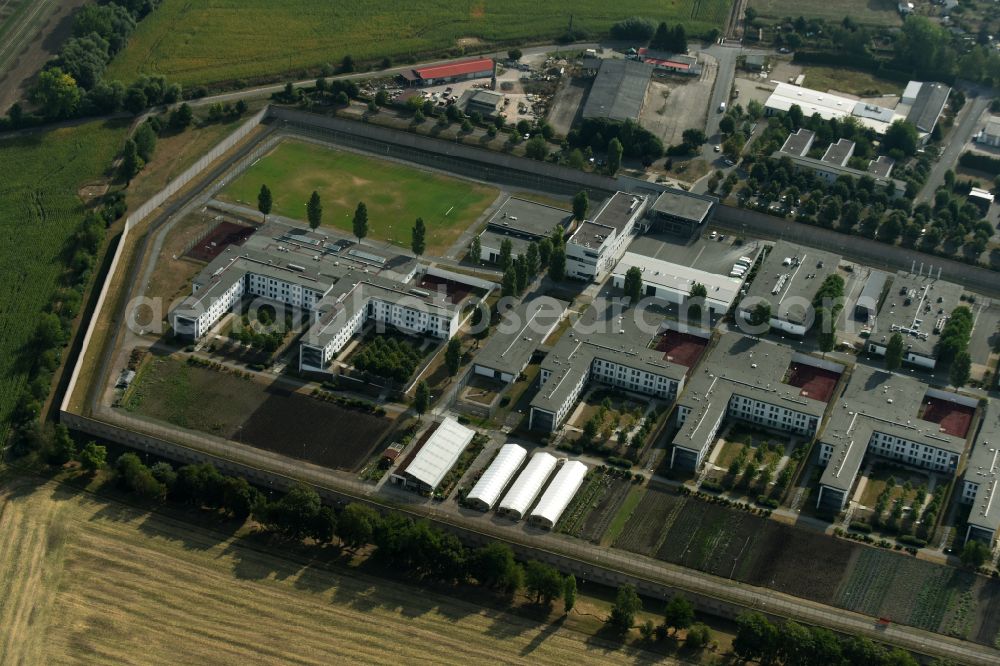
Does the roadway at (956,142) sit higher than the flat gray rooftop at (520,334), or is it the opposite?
the roadway at (956,142)

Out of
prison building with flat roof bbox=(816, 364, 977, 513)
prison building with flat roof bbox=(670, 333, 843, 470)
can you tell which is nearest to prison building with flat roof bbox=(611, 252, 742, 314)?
prison building with flat roof bbox=(670, 333, 843, 470)

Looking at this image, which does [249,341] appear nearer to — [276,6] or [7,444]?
[7,444]

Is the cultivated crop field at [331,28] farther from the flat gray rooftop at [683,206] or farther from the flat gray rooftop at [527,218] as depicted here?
the flat gray rooftop at [683,206]

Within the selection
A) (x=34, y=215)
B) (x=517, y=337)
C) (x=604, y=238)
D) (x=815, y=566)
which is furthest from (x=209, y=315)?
(x=815, y=566)

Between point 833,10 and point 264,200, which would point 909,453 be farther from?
point 833,10

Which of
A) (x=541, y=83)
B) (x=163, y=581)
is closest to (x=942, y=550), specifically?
(x=163, y=581)

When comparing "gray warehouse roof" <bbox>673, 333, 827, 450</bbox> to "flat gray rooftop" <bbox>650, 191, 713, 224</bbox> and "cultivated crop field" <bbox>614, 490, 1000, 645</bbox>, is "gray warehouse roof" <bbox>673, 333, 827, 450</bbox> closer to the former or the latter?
"cultivated crop field" <bbox>614, 490, 1000, 645</bbox>

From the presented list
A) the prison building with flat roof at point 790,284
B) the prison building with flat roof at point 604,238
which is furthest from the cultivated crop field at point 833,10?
the prison building with flat roof at point 790,284
